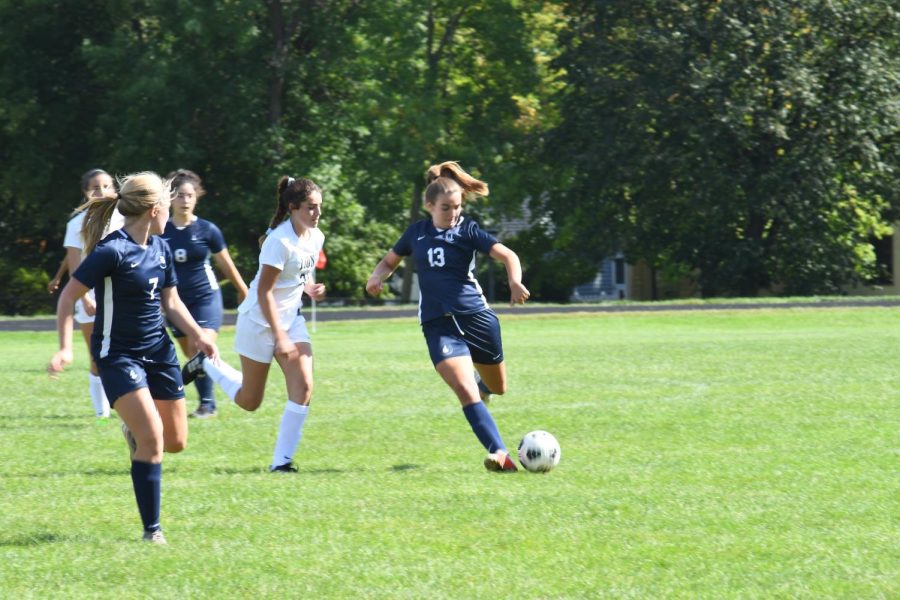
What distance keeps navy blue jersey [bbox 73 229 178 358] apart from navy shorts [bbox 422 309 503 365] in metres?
2.62

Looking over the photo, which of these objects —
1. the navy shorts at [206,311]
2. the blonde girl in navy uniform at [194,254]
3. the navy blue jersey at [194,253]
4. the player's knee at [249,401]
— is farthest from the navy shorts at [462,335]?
the navy shorts at [206,311]

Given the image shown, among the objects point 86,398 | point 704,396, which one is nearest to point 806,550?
point 704,396

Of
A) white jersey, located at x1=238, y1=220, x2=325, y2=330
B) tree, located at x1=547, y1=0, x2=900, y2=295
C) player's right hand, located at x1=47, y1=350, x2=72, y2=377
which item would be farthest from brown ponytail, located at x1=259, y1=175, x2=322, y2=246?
tree, located at x1=547, y1=0, x2=900, y2=295

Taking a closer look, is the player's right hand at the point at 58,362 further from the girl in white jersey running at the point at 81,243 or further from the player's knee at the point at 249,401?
the girl in white jersey running at the point at 81,243

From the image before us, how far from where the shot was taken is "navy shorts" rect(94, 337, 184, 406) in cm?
688

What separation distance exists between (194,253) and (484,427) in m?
3.87

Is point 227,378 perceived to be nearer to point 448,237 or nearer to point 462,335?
point 462,335

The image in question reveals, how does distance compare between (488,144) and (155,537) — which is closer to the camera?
(155,537)

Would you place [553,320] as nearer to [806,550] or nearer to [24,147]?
[24,147]

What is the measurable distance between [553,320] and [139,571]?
83.8 ft

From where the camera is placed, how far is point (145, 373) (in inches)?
281

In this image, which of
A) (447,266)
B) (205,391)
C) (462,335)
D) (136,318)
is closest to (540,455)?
(462,335)

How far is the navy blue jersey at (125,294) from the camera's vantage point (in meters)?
6.89

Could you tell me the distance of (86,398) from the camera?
1445cm
